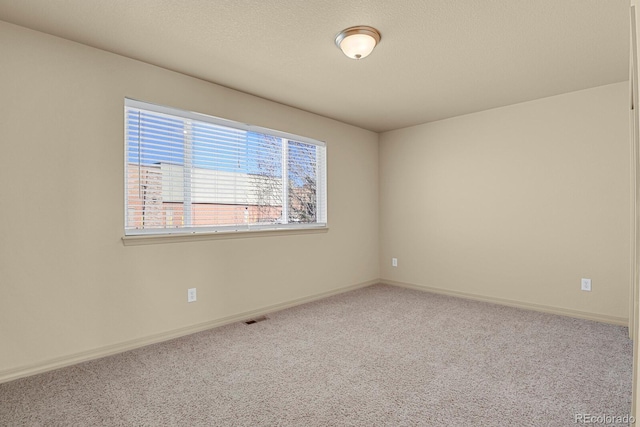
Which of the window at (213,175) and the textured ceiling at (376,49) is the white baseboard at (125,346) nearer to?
the window at (213,175)

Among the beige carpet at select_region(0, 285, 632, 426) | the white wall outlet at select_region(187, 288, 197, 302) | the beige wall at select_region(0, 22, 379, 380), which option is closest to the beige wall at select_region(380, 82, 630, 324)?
the beige carpet at select_region(0, 285, 632, 426)

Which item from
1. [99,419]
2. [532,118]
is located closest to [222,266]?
[99,419]

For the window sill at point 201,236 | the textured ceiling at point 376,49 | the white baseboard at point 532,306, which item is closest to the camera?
the textured ceiling at point 376,49

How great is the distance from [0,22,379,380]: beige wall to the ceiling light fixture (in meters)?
1.45

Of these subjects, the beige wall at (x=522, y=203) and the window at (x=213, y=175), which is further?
the beige wall at (x=522, y=203)

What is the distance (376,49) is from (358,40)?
1.01ft

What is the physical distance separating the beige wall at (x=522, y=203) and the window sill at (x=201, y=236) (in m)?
1.67

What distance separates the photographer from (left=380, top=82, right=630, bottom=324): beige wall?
3262mm

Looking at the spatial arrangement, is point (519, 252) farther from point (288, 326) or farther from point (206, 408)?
point (206, 408)

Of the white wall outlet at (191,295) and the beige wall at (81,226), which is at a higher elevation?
the beige wall at (81,226)

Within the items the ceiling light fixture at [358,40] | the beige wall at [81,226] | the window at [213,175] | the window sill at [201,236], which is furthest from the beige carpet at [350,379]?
the ceiling light fixture at [358,40]

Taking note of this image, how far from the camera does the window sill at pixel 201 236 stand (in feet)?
8.88

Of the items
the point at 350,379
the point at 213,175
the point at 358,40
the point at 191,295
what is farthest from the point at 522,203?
the point at 191,295

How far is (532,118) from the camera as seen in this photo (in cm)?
370
